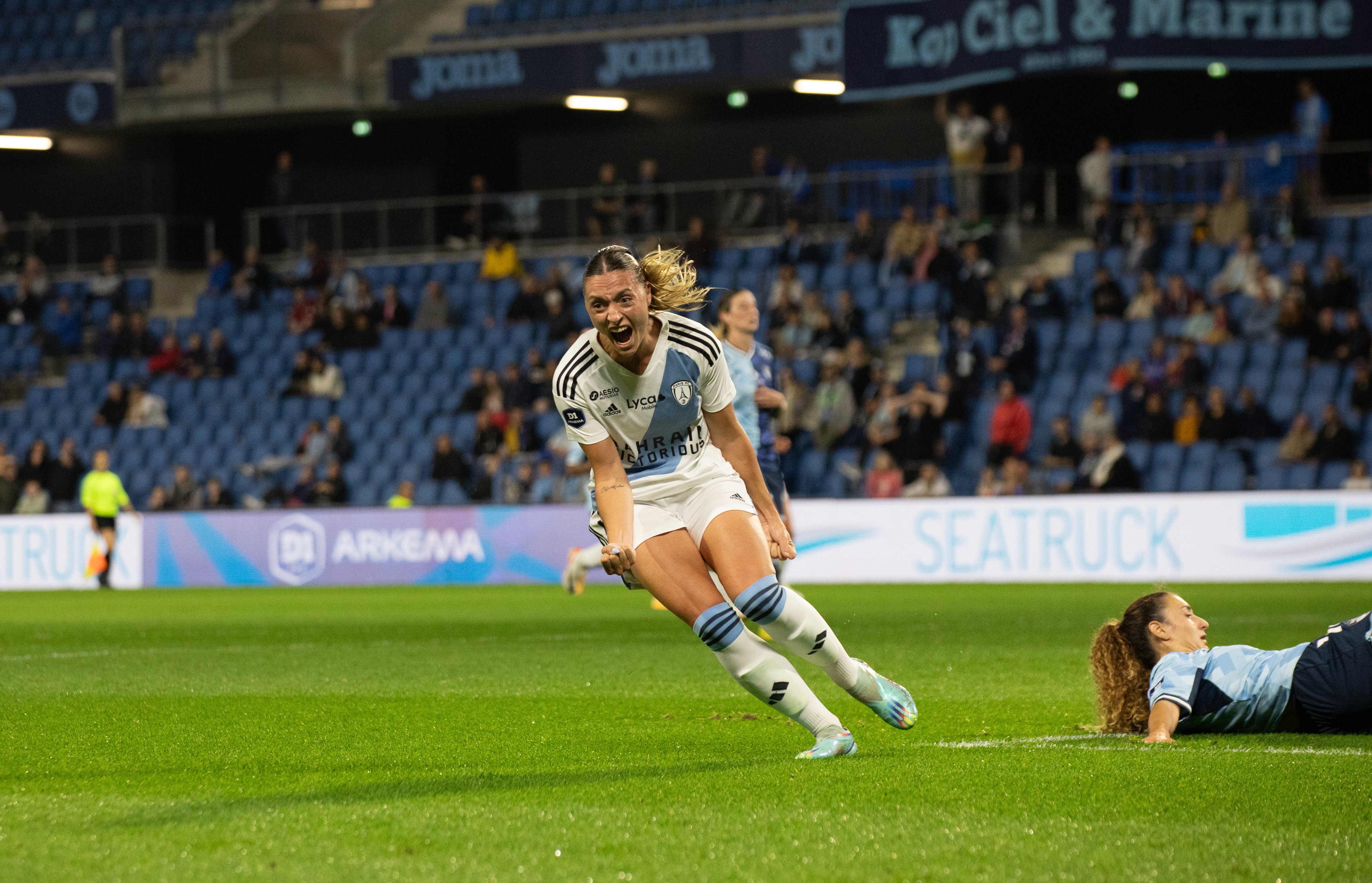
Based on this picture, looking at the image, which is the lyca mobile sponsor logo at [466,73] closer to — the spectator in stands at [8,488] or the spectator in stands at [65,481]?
the spectator in stands at [65,481]

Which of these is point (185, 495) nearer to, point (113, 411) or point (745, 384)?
point (113, 411)

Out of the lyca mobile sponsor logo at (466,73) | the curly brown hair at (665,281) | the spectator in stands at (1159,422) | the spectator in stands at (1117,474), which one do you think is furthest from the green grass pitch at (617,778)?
the lyca mobile sponsor logo at (466,73)

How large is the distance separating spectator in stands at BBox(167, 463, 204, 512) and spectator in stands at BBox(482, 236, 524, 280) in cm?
562

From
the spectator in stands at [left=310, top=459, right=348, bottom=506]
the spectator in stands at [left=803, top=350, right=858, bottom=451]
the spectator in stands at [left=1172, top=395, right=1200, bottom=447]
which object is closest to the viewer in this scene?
the spectator in stands at [left=1172, top=395, right=1200, bottom=447]

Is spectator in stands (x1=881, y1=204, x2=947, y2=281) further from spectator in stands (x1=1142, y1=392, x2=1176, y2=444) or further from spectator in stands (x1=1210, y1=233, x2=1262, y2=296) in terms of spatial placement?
spectator in stands (x1=1142, y1=392, x2=1176, y2=444)

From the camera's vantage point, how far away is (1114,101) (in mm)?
26172

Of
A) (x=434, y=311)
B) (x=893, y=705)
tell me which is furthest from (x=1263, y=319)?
(x=893, y=705)

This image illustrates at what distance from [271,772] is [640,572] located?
4.90 ft

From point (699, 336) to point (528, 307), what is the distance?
19529mm

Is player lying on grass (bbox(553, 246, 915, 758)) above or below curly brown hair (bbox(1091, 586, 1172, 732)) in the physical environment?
above

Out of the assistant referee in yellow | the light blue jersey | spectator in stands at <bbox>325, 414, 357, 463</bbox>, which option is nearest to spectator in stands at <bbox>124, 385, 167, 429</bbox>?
spectator in stands at <bbox>325, 414, 357, 463</bbox>

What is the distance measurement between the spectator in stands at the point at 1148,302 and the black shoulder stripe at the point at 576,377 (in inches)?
612

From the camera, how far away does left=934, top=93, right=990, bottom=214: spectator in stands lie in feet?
78.2

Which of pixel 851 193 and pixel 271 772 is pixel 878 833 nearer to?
pixel 271 772
